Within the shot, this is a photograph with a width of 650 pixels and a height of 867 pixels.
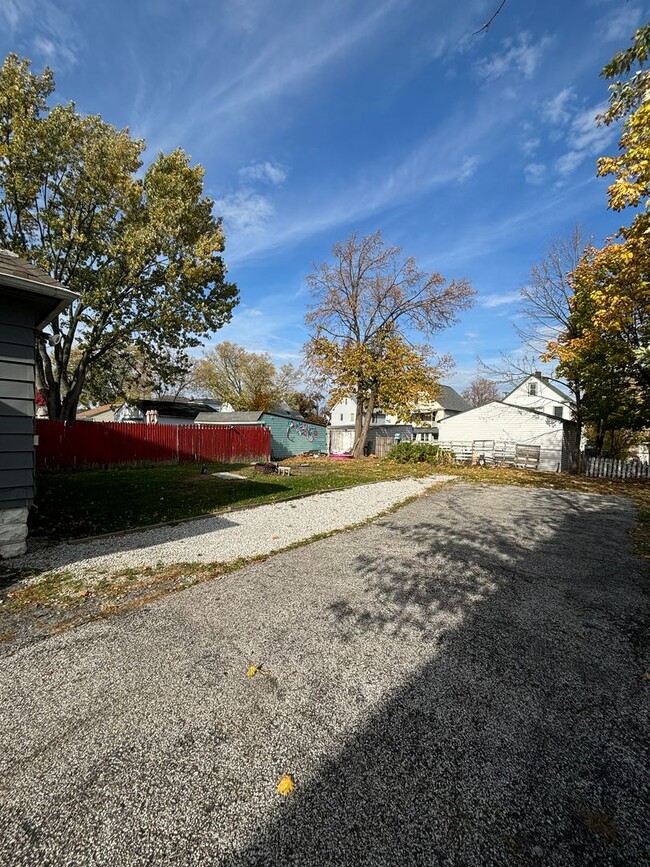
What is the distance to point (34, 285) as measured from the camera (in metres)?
4.80

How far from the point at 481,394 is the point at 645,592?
5289cm

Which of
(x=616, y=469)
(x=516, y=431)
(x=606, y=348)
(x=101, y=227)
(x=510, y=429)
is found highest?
(x=101, y=227)

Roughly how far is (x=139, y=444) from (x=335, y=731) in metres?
17.1

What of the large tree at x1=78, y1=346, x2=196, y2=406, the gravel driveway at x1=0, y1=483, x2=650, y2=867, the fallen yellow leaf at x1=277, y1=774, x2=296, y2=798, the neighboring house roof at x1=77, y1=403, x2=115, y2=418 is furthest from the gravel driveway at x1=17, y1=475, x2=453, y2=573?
the neighboring house roof at x1=77, y1=403, x2=115, y2=418

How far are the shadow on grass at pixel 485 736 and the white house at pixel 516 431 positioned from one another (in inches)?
889

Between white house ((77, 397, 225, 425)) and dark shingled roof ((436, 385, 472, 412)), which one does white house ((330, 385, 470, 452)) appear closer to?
dark shingled roof ((436, 385, 472, 412))

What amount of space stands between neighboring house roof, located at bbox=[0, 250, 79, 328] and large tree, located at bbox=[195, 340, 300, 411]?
1393 inches

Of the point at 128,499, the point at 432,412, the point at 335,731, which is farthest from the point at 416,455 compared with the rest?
the point at 335,731

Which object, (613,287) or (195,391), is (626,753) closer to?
(613,287)

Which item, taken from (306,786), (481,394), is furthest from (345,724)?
(481,394)

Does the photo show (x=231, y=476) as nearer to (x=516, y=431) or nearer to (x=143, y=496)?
(x=143, y=496)

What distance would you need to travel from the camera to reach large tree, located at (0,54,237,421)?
1388 centimetres

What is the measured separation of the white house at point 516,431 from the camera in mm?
24234

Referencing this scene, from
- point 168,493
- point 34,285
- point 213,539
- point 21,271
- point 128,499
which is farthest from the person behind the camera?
point 168,493
